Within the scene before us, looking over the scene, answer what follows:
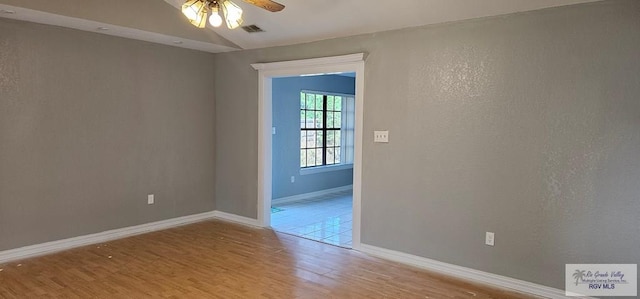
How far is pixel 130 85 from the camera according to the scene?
4656mm

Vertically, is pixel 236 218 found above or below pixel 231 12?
below

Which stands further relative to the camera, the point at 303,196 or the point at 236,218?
the point at 303,196

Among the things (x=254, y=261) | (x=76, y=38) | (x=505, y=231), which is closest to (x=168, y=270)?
(x=254, y=261)

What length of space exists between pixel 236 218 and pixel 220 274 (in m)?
1.88

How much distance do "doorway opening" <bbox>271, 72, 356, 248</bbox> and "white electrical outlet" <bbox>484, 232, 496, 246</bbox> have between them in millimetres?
2078

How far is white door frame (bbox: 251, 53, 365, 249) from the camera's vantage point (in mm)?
4180

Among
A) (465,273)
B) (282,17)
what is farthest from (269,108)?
(465,273)

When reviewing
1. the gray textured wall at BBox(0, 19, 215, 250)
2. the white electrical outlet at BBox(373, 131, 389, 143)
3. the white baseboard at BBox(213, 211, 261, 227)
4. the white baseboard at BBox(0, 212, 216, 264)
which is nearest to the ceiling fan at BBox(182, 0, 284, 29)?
the white electrical outlet at BBox(373, 131, 389, 143)

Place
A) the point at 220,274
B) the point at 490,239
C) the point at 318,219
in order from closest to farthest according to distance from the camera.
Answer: the point at 490,239 → the point at 220,274 → the point at 318,219

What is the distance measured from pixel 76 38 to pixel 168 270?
2.51 meters

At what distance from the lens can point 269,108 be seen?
509 centimetres

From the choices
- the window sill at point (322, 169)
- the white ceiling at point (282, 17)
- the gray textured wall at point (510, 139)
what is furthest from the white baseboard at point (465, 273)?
the window sill at point (322, 169)

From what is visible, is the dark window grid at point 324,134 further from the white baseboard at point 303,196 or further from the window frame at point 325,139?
the white baseboard at point 303,196

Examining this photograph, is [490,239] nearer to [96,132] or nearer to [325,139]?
[96,132]
